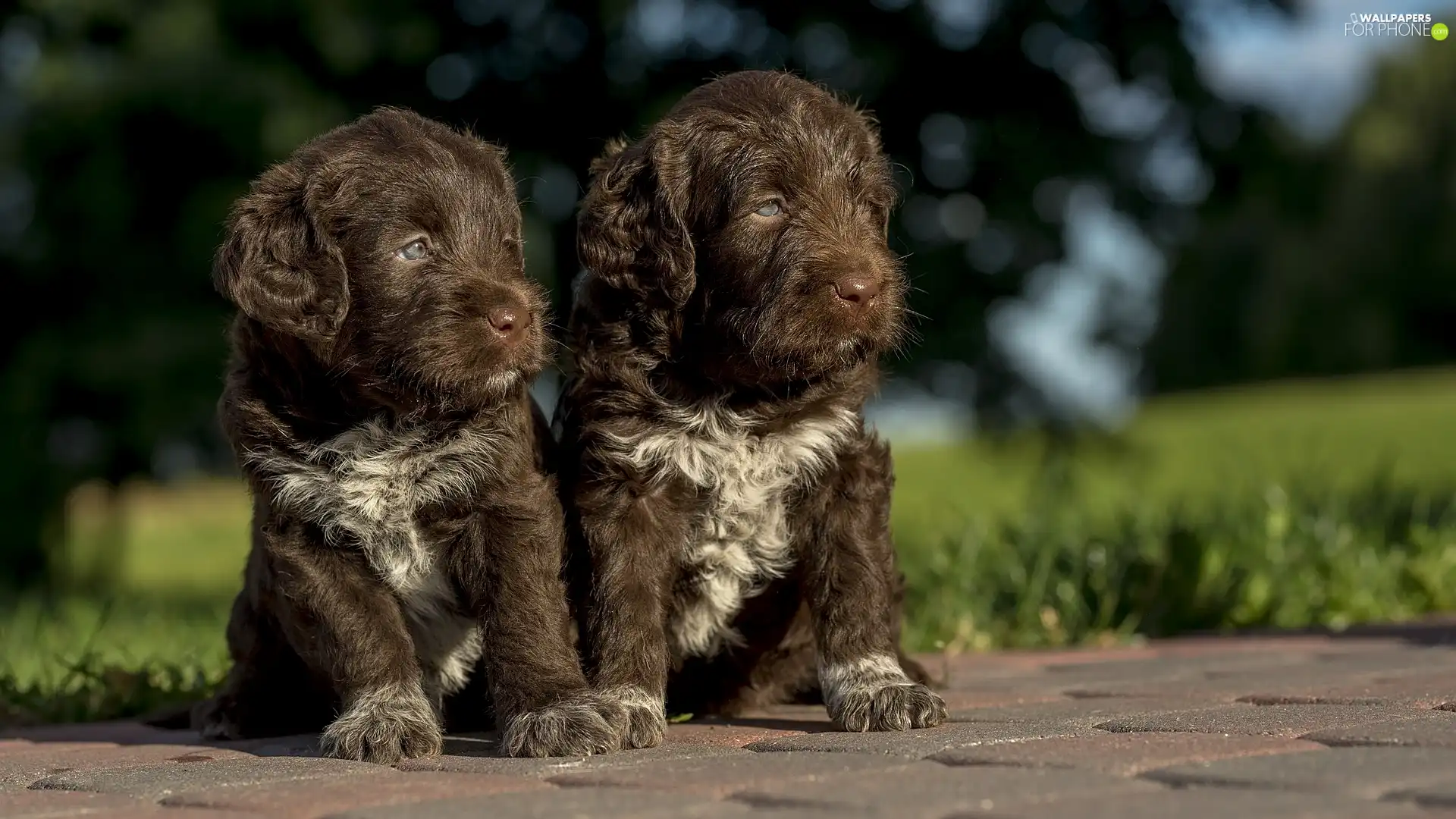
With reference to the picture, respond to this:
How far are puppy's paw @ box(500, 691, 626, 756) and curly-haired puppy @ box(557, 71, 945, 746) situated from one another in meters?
0.12

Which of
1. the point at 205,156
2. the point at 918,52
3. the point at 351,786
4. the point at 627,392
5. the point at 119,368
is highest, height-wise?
the point at 918,52

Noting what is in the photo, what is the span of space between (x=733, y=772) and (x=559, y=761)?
1.98ft

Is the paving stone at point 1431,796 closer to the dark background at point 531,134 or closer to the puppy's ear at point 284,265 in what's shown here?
the puppy's ear at point 284,265

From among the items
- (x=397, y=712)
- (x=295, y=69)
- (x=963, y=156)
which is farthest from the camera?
(x=963, y=156)

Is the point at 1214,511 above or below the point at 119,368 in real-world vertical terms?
below

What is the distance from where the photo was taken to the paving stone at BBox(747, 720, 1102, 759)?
374 centimetres

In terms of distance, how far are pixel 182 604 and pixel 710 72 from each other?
494 centimetres

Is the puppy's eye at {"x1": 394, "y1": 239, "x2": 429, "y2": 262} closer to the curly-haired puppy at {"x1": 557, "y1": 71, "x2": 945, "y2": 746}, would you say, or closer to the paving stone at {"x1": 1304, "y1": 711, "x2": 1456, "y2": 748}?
the curly-haired puppy at {"x1": 557, "y1": 71, "x2": 945, "y2": 746}

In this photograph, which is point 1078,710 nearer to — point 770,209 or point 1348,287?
point 770,209

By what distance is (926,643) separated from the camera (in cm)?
667

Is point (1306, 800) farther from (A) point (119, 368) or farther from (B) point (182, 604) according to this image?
(B) point (182, 604)

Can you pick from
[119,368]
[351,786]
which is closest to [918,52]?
[119,368]

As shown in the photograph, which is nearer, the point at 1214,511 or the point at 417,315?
the point at 417,315

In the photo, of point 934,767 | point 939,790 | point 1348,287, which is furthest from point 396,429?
point 1348,287
